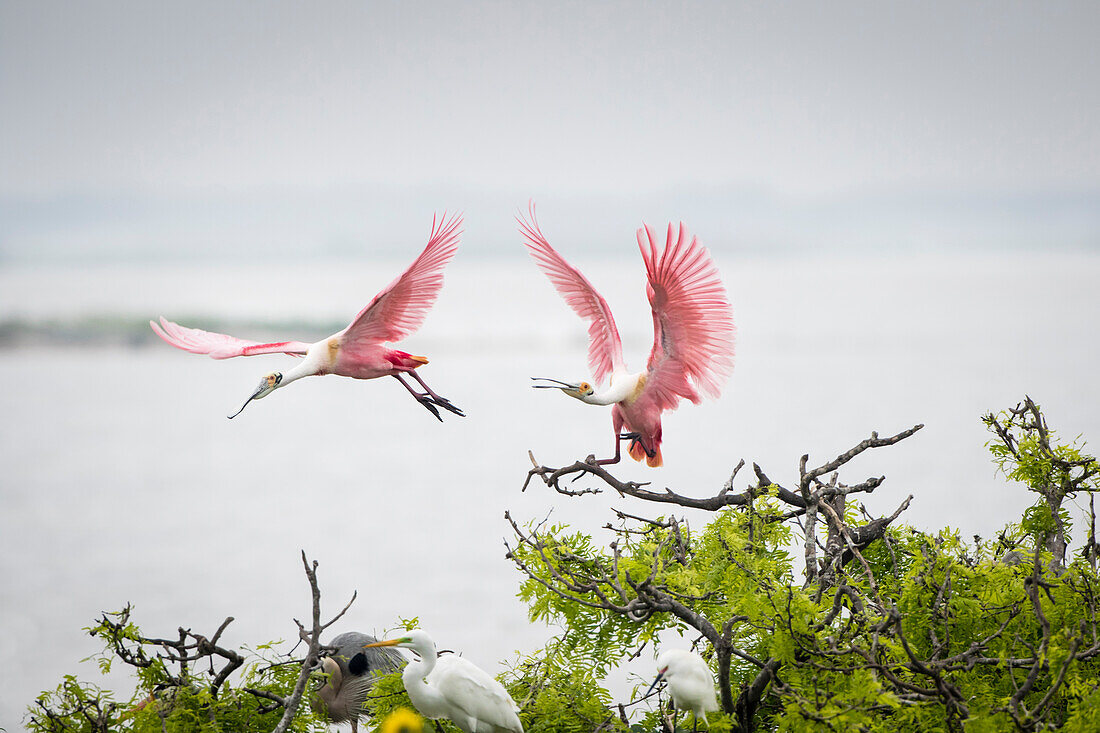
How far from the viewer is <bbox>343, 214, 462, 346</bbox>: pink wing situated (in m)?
1.90

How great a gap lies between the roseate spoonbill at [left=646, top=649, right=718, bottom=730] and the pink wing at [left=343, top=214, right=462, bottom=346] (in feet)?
2.68

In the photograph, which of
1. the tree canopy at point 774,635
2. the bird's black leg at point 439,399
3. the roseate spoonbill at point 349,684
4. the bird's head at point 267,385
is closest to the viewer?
the tree canopy at point 774,635

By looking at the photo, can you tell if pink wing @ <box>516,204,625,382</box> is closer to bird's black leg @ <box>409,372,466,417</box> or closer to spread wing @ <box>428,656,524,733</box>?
bird's black leg @ <box>409,372,466,417</box>

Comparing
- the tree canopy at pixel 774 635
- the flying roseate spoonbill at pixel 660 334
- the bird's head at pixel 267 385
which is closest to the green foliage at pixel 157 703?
the tree canopy at pixel 774 635

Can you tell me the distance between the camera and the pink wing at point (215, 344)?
6.13 feet

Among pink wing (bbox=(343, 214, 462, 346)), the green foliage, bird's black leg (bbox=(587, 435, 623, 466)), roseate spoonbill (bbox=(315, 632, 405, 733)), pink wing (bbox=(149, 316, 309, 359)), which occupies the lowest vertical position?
roseate spoonbill (bbox=(315, 632, 405, 733))

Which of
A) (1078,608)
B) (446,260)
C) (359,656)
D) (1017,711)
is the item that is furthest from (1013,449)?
(359,656)

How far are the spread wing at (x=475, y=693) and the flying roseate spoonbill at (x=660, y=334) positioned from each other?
0.56 m

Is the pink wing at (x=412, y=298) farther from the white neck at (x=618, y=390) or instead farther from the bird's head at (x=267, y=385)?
the white neck at (x=618, y=390)

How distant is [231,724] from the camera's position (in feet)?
5.48

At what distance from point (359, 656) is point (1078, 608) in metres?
1.61

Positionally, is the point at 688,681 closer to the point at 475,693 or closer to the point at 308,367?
the point at 475,693

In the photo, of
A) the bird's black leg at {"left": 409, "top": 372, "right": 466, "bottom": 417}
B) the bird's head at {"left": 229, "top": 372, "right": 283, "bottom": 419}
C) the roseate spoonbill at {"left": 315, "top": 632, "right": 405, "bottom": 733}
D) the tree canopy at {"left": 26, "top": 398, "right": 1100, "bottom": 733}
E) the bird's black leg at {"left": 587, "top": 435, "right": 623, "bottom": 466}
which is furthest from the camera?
the roseate spoonbill at {"left": 315, "top": 632, "right": 405, "bottom": 733}

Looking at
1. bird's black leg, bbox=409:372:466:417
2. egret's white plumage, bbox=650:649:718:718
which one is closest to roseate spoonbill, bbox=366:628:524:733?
egret's white plumage, bbox=650:649:718:718
